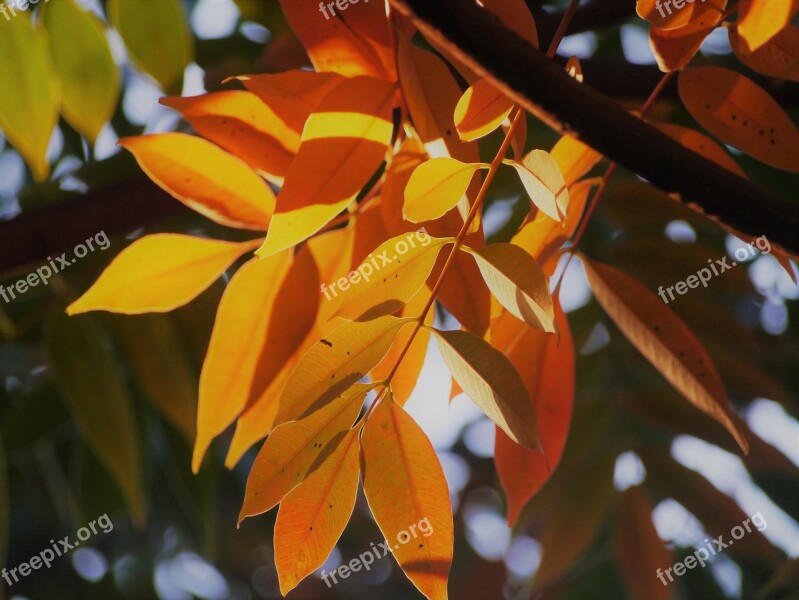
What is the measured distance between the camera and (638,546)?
89 cm

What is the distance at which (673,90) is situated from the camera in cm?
68

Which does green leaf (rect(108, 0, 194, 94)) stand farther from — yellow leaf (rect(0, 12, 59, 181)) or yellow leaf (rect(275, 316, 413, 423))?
yellow leaf (rect(275, 316, 413, 423))

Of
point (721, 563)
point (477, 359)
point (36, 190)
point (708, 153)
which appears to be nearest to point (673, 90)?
point (708, 153)

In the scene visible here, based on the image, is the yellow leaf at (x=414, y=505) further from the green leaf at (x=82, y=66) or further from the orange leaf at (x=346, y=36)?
the green leaf at (x=82, y=66)

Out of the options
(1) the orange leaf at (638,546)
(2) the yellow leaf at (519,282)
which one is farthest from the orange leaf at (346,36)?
(1) the orange leaf at (638,546)

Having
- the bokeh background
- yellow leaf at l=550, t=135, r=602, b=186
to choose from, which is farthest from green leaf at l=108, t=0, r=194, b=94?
yellow leaf at l=550, t=135, r=602, b=186

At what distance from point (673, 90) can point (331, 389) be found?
0.44m

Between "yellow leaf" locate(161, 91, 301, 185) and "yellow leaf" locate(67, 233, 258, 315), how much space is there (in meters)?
0.07

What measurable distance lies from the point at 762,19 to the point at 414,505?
276mm

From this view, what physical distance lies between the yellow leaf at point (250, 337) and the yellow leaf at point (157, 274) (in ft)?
0.10

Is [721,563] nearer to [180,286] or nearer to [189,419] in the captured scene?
[189,419]

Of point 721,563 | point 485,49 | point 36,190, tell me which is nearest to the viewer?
point 485,49

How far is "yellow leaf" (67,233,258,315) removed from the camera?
1.60 feet

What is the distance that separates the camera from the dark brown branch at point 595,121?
0.29 meters
